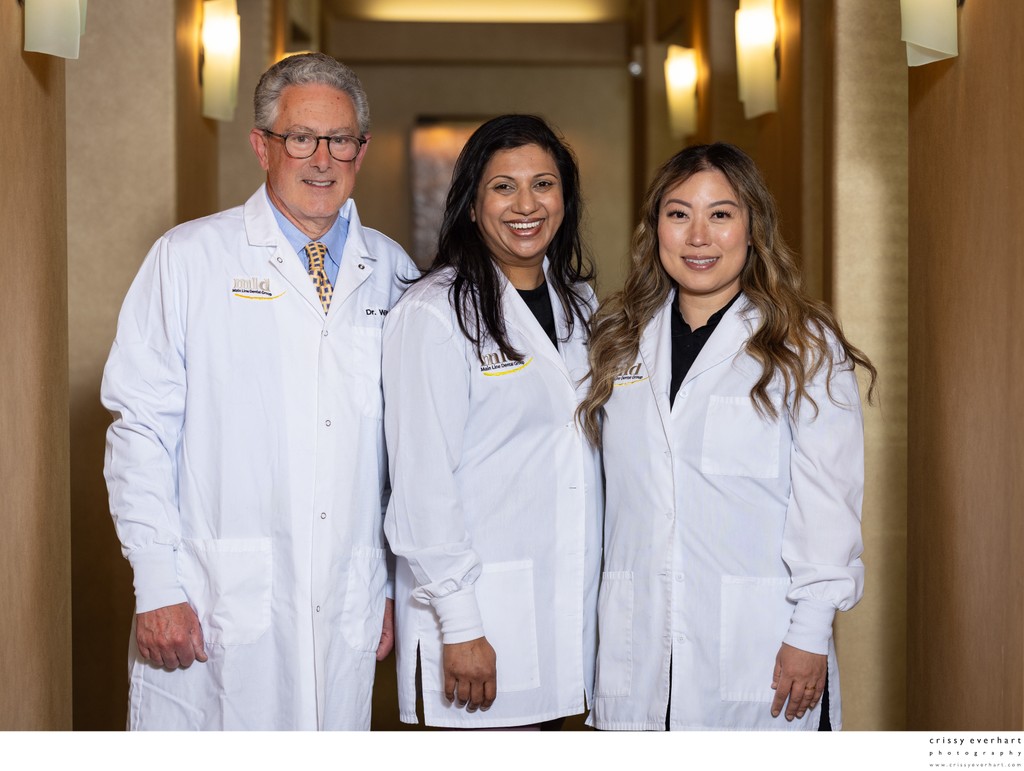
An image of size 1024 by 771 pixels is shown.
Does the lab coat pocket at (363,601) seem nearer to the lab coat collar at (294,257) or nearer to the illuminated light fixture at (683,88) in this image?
the lab coat collar at (294,257)

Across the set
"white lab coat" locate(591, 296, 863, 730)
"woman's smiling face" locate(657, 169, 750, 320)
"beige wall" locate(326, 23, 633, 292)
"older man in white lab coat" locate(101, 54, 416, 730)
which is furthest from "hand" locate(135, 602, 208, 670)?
"beige wall" locate(326, 23, 633, 292)

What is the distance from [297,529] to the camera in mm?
2270

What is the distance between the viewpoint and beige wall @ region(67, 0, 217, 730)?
3596 mm

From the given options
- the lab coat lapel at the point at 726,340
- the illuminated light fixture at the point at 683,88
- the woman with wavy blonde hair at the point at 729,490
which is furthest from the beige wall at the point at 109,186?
the illuminated light fixture at the point at 683,88

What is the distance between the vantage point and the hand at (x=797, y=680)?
213cm

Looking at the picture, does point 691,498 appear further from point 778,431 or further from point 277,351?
point 277,351

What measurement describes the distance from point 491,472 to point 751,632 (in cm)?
61

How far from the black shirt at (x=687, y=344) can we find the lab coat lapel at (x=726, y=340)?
35mm

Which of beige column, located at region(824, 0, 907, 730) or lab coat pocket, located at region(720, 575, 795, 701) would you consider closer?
lab coat pocket, located at region(720, 575, 795, 701)

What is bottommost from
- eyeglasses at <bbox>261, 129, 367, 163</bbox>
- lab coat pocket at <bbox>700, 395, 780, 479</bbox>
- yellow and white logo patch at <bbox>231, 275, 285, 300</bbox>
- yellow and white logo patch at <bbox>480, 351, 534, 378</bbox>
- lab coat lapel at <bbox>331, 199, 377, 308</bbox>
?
lab coat pocket at <bbox>700, 395, 780, 479</bbox>

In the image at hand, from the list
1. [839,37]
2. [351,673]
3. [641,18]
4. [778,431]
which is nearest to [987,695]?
[778,431]

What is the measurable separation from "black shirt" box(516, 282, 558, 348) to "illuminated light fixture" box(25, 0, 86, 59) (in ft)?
3.57

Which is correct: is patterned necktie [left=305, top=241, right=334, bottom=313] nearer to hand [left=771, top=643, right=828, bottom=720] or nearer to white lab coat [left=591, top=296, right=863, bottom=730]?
white lab coat [left=591, top=296, right=863, bottom=730]

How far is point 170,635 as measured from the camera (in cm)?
222
